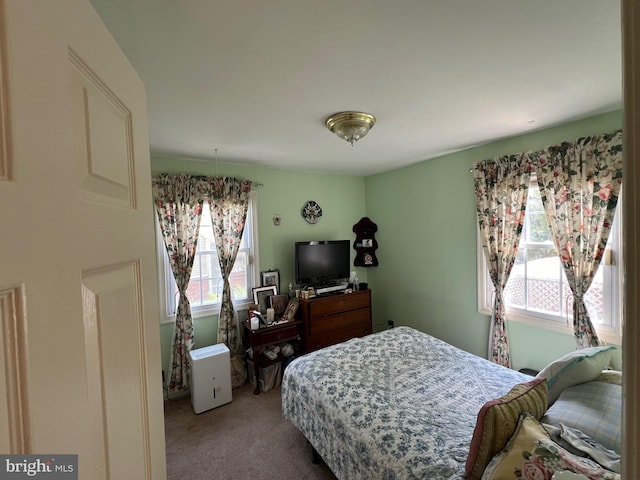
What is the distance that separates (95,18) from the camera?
0.54 m

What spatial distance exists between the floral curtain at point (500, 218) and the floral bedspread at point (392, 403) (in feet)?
2.17

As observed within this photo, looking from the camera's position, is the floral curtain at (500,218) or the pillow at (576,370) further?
the floral curtain at (500,218)

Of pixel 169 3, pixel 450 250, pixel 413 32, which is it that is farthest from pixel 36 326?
pixel 450 250

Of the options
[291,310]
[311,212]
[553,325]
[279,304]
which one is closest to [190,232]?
[279,304]

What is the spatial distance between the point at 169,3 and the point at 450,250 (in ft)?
10.1

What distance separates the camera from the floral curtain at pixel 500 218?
8.08ft

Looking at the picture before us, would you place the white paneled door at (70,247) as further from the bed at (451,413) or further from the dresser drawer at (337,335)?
the dresser drawer at (337,335)

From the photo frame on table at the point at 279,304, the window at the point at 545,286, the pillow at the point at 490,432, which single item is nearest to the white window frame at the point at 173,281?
the photo frame on table at the point at 279,304

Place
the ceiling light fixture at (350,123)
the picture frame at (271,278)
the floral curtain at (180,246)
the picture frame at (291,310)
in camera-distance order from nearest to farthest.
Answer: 1. the ceiling light fixture at (350,123)
2. the floral curtain at (180,246)
3. the picture frame at (291,310)
4. the picture frame at (271,278)

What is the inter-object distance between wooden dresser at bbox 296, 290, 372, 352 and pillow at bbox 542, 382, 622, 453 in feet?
7.32

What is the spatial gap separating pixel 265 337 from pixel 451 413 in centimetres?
189

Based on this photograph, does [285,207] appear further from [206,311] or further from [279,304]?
[206,311]

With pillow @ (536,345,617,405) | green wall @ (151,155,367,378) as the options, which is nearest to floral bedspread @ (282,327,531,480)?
pillow @ (536,345,617,405)

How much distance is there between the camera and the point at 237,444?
2178 millimetres
